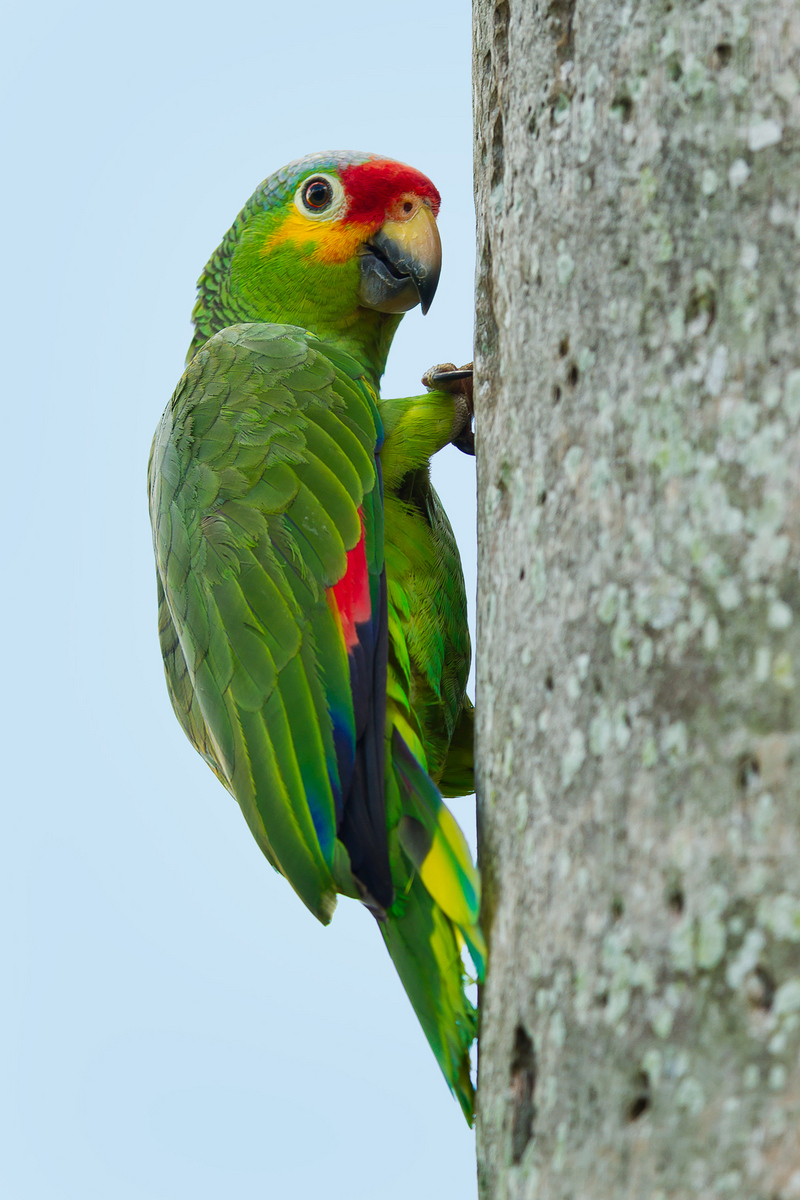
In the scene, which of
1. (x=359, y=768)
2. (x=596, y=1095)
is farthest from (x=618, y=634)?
(x=359, y=768)

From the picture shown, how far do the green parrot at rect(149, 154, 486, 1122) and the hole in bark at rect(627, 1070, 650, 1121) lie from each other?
38 cm

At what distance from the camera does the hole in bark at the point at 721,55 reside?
4.24 feet

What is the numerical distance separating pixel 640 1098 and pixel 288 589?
107 cm

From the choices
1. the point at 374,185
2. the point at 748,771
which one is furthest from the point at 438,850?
the point at 374,185

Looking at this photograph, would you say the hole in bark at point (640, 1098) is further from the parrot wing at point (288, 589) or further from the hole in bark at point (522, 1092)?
the parrot wing at point (288, 589)

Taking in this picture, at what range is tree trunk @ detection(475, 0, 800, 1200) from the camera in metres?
1.11

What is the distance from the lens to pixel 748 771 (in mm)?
1141

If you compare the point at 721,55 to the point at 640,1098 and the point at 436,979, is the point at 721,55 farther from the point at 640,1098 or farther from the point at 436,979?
the point at 436,979

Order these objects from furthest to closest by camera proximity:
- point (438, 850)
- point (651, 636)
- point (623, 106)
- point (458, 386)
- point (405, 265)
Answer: point (405, 265)
point (458, 386)
point (438, 850)
point (623, 106)
point (651, 636)

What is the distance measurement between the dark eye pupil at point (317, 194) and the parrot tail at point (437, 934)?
1697 mm

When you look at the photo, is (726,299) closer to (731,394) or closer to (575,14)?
(731,394)

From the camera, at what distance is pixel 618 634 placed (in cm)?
129

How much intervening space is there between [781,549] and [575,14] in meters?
0.83

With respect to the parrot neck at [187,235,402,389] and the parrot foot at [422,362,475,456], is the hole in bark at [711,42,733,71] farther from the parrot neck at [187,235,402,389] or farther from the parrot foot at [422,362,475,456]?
the parrot neck at [187,235,402,389]
